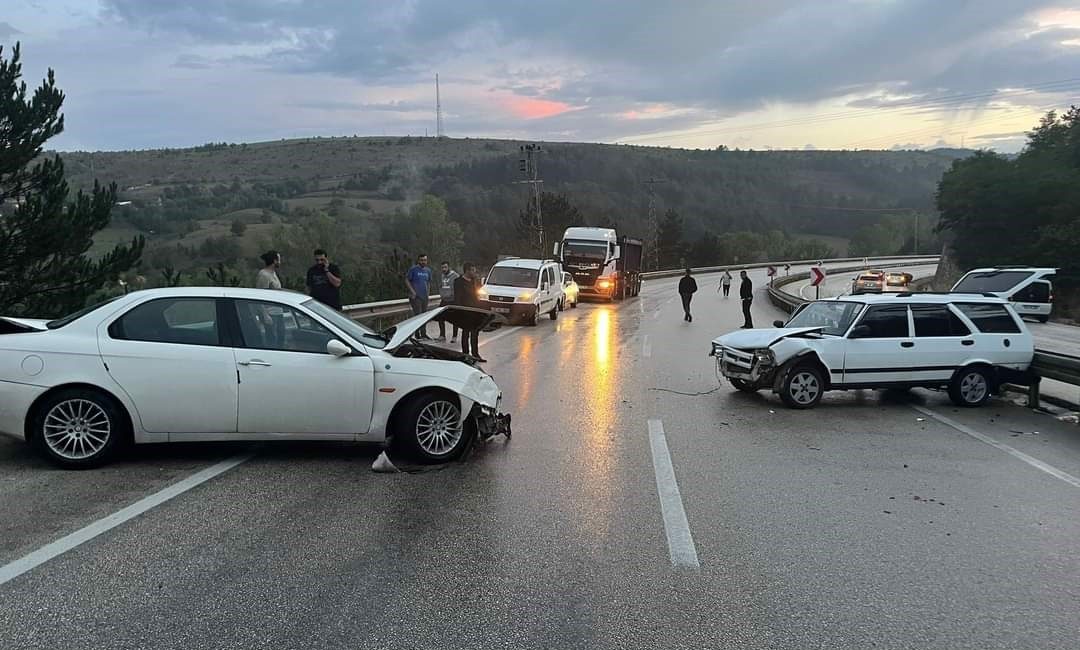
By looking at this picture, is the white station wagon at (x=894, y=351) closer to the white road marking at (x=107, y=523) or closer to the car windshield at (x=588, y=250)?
the white road marking at (x=107, y=523)

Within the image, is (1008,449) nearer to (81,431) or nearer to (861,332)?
(861,332)

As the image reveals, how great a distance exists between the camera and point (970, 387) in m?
10.9

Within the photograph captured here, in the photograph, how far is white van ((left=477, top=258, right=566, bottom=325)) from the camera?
75.5 feet

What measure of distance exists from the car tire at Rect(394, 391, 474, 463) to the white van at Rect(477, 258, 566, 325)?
1557 cm

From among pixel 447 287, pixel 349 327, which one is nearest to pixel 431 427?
pixel 349 327

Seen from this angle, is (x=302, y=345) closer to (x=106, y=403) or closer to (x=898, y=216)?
(x=106, y=403)

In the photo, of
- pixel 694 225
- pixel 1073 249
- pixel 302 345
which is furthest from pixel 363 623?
pixel 694 225

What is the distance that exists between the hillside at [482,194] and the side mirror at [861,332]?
29142mm

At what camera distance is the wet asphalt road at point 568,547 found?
154 inches

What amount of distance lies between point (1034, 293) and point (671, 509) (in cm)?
2703

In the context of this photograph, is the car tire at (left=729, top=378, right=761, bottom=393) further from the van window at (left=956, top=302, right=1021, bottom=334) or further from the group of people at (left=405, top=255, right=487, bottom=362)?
the group of people at (left=405, top=255, right=487, bottom=362)

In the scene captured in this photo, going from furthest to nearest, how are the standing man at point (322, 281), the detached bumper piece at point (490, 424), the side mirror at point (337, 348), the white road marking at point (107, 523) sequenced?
the standing man at point (322, 281) < the detached bumper piece at point (490, 424) < the side mirror at point (337, 348) < the white road marking at point (107, 523)

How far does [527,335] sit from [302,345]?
44.6 ft

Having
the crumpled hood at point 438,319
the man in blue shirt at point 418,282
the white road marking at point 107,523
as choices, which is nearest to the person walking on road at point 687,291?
the man in blue shirt at point 418,282
